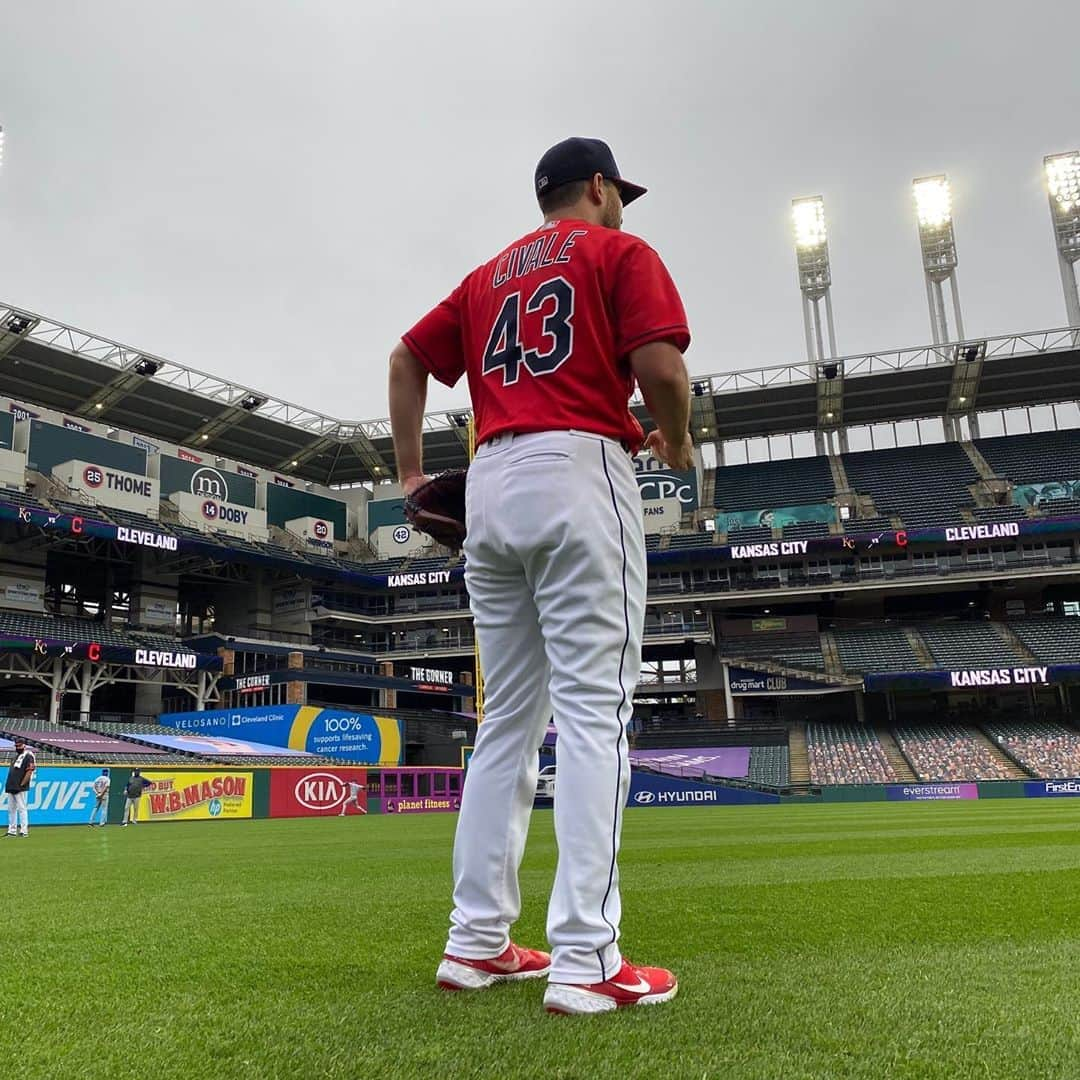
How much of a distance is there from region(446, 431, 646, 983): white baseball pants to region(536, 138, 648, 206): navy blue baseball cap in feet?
2.81

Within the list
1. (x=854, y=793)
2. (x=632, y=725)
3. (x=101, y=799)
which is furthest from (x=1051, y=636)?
(x=101, y=799)

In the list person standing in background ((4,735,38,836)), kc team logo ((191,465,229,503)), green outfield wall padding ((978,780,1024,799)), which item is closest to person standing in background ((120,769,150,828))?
person standing in background ((4,735,38,836))

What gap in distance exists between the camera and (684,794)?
28.5 metres

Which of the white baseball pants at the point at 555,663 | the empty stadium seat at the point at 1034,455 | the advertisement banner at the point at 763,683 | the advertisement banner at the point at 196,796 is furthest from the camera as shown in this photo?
the empty stadium seat at the point at 1034,455

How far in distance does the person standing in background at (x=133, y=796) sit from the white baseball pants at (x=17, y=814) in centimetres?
298

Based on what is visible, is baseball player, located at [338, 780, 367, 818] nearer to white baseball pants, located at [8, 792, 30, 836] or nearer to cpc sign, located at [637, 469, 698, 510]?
white baseball pants, located at [8, 792, 30, 836]

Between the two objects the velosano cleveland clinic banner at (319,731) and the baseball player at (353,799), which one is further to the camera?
the velosano cleveland clinic banner at (319,731)

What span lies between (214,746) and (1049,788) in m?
25.4

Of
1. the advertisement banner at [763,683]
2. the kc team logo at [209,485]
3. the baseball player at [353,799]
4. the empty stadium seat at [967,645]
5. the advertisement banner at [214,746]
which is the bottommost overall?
the baseball player at [353,799]

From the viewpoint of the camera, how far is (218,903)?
4.02 meters

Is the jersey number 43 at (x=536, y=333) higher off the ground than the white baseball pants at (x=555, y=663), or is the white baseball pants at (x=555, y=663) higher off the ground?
Result: the jersey number 43 at (x=536, y=333)

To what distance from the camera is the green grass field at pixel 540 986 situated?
1.55 meters

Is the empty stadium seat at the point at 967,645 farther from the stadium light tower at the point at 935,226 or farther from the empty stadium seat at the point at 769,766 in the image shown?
the stadium light tower at the point at 935,226

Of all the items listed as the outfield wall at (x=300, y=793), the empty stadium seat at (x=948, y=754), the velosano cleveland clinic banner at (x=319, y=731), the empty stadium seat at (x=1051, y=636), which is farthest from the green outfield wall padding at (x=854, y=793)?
the velosano cleveland clinic banner at (x=319, y=731)
